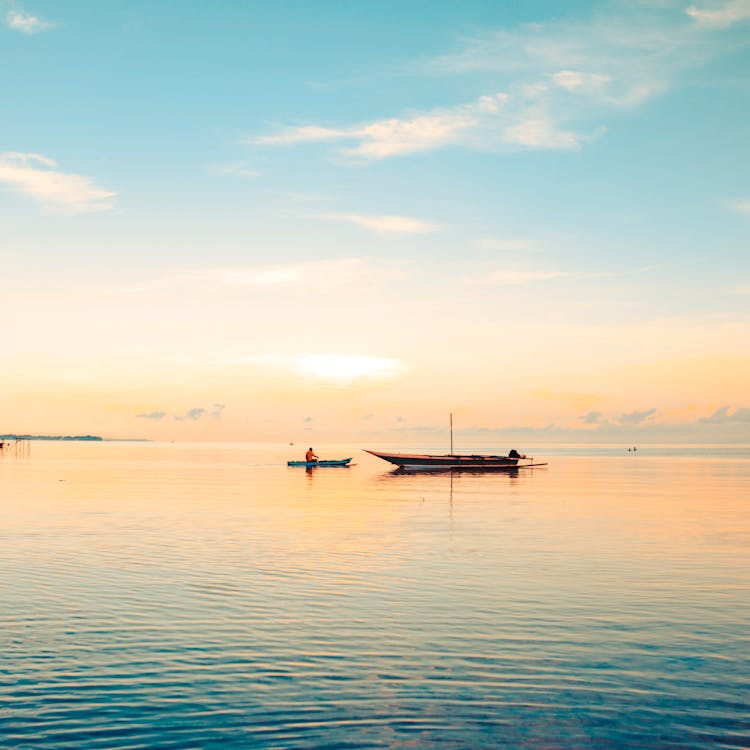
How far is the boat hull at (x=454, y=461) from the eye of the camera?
380 ft

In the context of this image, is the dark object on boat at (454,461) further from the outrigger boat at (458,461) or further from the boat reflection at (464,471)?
the boat reflection at (464,471)

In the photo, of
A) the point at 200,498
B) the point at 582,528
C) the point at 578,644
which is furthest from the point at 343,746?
the point at 200,498

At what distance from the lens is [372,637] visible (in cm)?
1966

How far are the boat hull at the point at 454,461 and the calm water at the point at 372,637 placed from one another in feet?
235

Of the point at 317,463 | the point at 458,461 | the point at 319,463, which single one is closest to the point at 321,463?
the point at 319,463

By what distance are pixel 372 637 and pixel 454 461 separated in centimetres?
9663

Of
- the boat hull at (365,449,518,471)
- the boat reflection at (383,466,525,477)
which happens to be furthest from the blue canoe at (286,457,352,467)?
the boat reflection at (383,466,525,477)

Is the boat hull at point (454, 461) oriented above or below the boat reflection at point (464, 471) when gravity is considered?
above

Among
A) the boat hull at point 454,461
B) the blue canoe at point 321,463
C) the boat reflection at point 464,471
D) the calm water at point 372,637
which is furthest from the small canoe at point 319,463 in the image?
the calm water at point 372,637

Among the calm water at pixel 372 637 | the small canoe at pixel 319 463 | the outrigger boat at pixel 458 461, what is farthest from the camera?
the small canoe at pixel 319 463

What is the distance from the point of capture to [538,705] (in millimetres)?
14789

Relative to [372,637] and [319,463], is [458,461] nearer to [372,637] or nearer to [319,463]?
[319,463]

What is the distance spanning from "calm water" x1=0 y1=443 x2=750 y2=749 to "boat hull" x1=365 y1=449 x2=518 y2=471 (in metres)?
71.6

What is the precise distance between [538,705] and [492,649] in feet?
12.5
